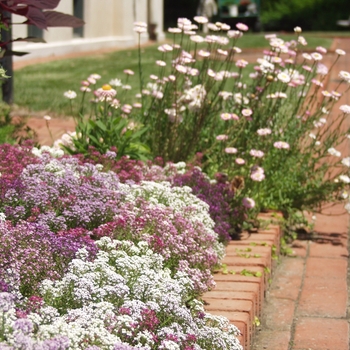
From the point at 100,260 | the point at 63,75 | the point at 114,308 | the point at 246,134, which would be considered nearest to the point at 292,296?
the point at 246,134

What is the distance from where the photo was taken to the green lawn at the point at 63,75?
8.56 meters

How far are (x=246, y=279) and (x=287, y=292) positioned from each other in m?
0.48

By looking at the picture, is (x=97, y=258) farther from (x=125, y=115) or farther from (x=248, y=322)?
(x=125, y=115)

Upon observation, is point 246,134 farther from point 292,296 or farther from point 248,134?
point 292,296

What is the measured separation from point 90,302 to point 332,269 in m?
2.30

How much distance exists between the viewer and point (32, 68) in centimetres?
1295

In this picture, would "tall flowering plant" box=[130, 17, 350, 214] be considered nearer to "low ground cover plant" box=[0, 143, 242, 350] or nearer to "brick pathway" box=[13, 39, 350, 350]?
"brick pathway" box=[13, 39, 350, 350]

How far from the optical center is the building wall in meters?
16.4

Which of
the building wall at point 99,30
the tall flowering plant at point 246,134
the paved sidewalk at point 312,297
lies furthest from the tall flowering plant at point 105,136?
the building wall at point 99,30

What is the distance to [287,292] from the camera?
4.38 m

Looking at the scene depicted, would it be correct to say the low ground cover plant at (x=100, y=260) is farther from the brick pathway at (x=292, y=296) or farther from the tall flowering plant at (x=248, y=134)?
the tall flowering plant at (x=248, y=134)

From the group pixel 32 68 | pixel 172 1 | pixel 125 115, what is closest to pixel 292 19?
pixel 172 1

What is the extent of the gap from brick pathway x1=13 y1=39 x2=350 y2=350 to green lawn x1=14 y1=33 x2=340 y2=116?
3562mm

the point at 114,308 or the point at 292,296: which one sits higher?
the point at 114,308
